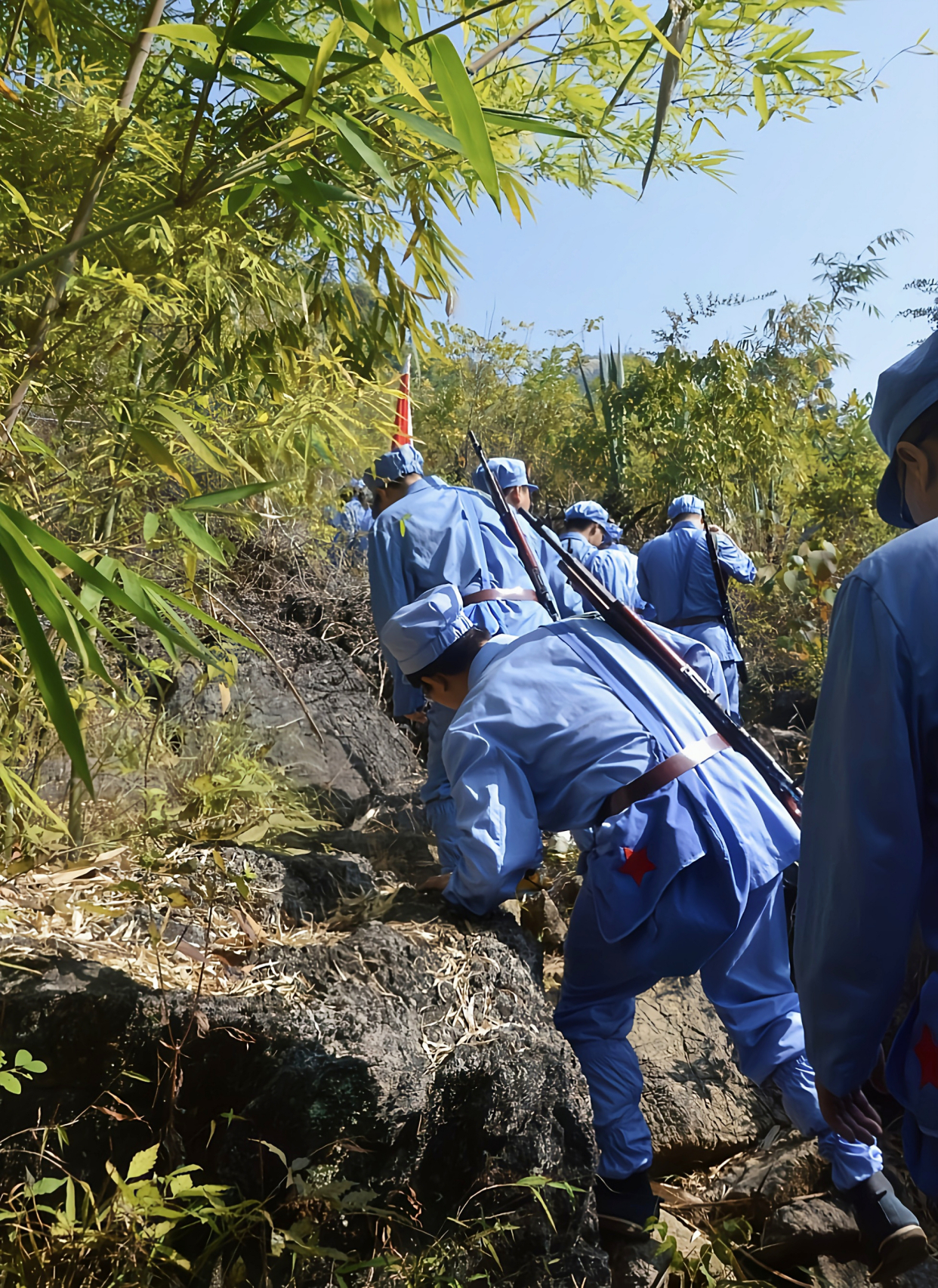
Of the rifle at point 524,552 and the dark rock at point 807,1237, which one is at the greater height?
the rifle at point 524,552

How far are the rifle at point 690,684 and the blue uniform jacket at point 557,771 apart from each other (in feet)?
0.55

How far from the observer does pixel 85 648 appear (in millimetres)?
1221

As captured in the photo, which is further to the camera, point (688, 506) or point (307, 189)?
point (688, 506)

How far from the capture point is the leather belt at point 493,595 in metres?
4.08

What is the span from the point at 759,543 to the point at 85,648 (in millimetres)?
10138

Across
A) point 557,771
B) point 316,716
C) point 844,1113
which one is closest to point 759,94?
point 557,771

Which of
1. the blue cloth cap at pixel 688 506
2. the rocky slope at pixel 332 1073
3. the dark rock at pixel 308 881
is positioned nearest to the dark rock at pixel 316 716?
the dark rock at pixel 308 881

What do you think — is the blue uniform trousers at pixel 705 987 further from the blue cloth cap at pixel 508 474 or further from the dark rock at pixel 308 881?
the blue cloth cap at pixel 508 474

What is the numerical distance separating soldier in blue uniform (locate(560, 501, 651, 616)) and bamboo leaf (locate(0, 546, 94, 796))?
4932mm

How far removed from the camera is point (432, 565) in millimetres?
4137

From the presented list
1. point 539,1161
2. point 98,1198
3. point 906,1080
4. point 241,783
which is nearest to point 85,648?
point 98,1198

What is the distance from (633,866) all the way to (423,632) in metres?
1.07

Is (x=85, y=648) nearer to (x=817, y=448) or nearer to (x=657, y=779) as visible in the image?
(x=657, y=779)

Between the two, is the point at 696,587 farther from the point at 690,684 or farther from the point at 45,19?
the point at 45,19
